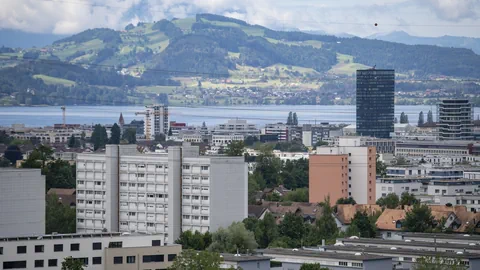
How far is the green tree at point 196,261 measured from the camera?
75.0 ft

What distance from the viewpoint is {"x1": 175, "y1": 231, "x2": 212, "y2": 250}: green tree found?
29938 mm

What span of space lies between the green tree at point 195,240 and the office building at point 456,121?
218 ft

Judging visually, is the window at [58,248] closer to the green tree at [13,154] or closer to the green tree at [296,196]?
the green tree at [296,196]

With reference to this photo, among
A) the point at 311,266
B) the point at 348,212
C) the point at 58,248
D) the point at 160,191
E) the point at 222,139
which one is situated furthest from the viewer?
the point at 222,139

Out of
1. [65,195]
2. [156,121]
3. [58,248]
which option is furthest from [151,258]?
[156,121]

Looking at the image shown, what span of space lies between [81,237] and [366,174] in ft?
73.5

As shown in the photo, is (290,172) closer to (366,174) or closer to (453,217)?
(366,174)

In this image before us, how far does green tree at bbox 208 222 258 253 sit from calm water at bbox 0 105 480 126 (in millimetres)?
111688

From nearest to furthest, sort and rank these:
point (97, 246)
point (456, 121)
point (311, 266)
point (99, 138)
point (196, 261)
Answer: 1. point (196, 261)
2. point (311, 266)
3. point (97, 246)
4. point (99, 138)
5. point (456, 121)

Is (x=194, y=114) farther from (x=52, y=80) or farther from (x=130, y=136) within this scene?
(x=130, y=136)

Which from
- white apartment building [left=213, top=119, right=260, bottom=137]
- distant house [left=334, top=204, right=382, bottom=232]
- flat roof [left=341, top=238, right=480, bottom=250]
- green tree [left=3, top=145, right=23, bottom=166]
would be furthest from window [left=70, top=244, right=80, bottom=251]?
white apartment building [left=213, top=119, right=260, bottom=137]

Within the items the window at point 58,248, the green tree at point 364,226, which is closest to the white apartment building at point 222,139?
the green tree at point 364,226

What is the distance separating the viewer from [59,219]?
34344 millimetres

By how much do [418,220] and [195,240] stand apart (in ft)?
22.7
